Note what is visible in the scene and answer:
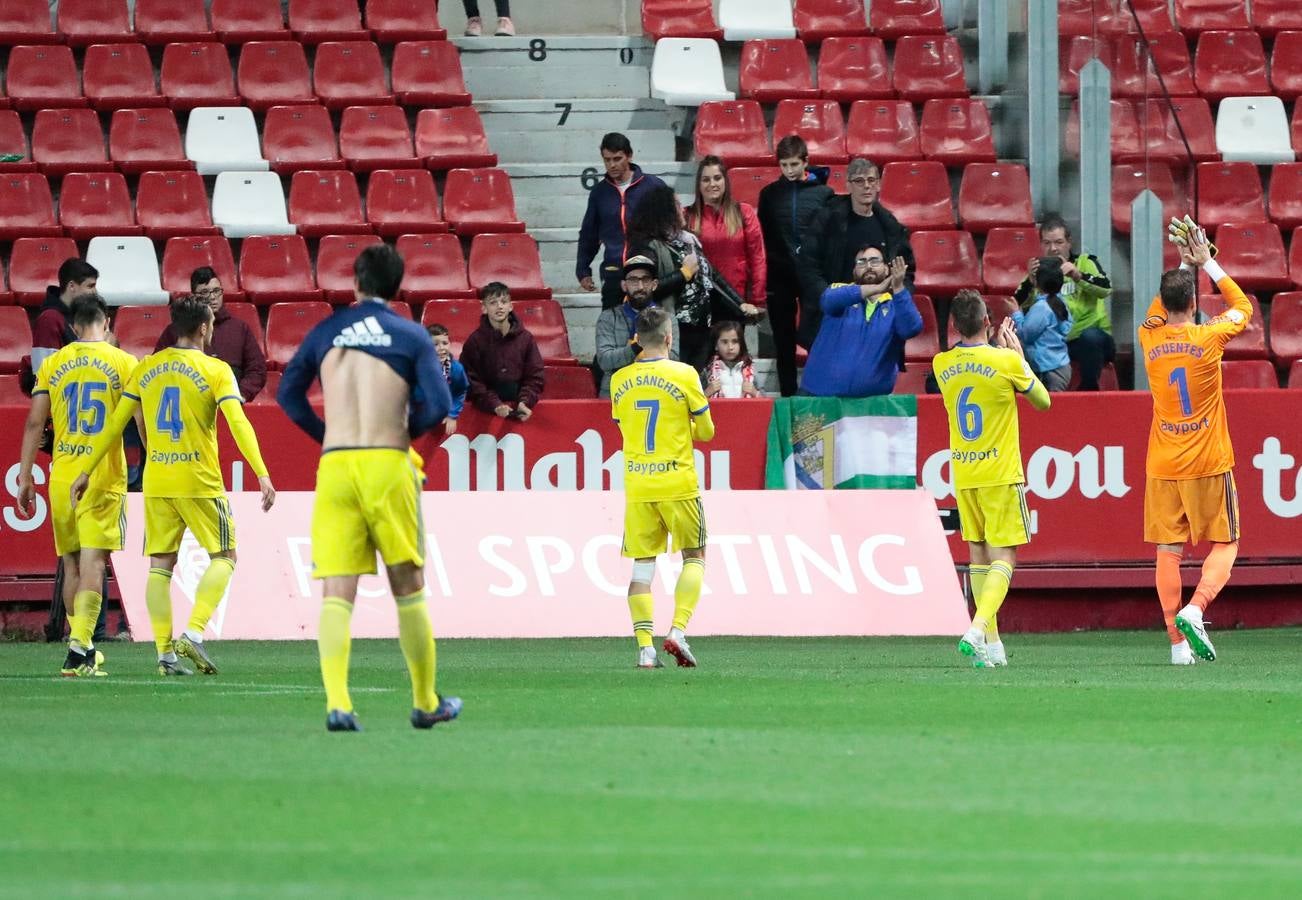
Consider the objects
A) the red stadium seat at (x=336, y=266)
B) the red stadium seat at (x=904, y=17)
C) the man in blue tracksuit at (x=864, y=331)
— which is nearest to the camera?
the man in blue tracksuit at (x=864, y=331)

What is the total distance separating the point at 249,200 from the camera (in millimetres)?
19156

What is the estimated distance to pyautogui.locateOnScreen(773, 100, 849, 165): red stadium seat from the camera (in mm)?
19766

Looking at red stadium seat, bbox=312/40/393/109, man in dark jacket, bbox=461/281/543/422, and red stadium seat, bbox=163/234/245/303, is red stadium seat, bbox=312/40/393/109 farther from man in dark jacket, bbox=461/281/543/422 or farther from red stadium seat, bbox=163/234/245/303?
man in dark jacket, bbox=461/281/543/422

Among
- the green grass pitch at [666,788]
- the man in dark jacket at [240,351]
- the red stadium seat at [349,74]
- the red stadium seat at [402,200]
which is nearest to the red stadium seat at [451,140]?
the red stadium seat at [402,200]

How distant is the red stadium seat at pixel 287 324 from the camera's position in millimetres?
17688

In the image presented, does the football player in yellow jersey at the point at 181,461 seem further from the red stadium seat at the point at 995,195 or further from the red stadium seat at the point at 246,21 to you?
the red stadium seat at the point at 995,195

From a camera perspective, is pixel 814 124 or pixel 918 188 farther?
pixel 814 124

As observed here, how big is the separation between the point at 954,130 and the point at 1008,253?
1.74 m

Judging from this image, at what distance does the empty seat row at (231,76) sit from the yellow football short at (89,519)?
7.91 metres

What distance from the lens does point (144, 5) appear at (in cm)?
2053

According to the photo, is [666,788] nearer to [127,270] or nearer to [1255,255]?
[127,270]

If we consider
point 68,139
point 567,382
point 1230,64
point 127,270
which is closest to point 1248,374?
point 1230,64

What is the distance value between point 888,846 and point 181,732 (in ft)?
12.6

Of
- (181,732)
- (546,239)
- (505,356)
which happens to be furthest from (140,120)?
(181,732)
